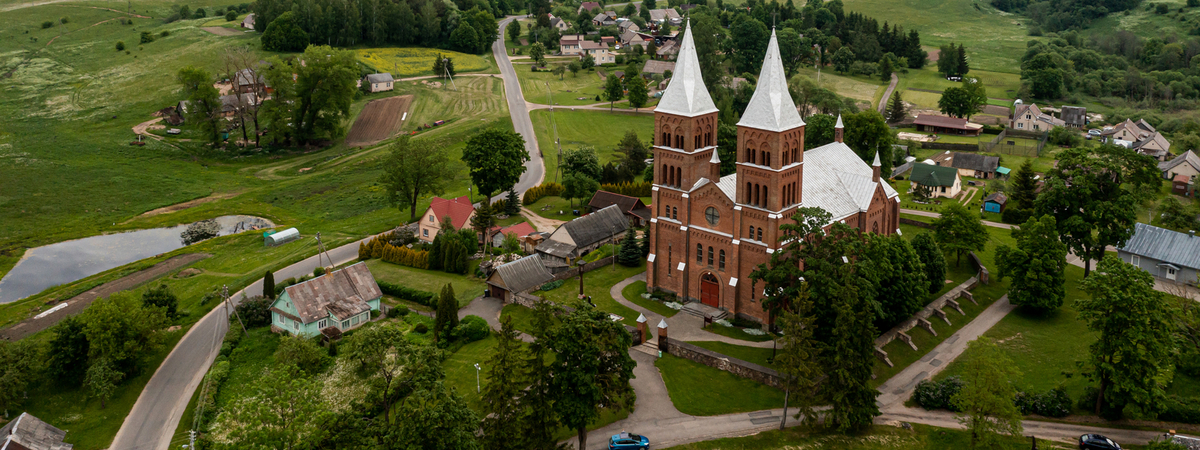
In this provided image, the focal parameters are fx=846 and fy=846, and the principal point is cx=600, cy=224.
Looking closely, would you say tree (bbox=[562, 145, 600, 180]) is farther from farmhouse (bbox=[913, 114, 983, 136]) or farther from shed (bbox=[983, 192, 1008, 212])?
farmhouse (bbox=[913, 114, 983, 136])

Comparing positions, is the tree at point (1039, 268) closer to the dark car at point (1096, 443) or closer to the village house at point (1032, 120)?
the dark car at point (1096, 443)

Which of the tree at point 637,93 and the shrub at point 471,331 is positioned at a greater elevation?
the tree at point 637,93

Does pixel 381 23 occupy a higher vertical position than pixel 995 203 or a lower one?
higher

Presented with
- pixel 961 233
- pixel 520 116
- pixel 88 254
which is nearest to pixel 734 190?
pixel 961 233

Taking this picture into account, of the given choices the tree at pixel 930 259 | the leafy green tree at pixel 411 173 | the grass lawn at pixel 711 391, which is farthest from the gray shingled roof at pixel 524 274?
the tree at pixel 930 259

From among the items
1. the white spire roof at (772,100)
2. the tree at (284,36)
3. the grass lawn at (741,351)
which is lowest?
the grass lawn at (741,351)

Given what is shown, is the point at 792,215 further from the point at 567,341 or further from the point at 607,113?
the point at 607,113

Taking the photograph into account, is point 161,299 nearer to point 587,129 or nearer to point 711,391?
point 711,391
